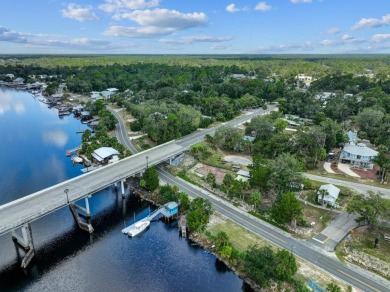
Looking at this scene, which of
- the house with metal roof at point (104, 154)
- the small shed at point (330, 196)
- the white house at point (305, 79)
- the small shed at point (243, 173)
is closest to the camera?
the small shed at point (330, 196)

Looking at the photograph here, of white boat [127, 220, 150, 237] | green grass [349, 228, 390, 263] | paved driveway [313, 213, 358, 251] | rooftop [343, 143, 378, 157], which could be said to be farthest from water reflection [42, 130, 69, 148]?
green grass [349, 228, 390, 263]

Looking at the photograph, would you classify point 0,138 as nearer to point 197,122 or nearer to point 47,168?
point 47,168

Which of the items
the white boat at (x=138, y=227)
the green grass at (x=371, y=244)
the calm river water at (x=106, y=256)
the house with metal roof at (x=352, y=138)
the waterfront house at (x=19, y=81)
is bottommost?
the calm river water at (x=106, y=256)

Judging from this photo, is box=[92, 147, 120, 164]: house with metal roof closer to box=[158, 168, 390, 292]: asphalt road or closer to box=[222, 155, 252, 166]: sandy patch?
box=[158, 168, 390, 292]: asphalt road

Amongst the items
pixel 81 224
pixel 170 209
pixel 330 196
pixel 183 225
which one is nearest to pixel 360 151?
pixel 330 196

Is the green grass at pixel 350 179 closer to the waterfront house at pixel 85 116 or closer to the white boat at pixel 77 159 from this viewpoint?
the white boat at pixel 77 159

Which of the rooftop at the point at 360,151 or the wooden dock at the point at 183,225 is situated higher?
the rooftop at the point at 360,151

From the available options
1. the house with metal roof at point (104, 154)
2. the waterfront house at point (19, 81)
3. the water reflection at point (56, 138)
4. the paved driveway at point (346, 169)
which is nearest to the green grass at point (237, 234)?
the paved driveway at point (346, 169)
